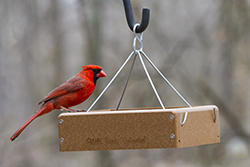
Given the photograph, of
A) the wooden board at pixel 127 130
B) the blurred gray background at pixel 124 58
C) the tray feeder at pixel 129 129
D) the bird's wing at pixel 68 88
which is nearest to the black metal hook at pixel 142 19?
the tray feeder at pixel 129 129

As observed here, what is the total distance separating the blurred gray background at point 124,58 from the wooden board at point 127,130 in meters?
4.77

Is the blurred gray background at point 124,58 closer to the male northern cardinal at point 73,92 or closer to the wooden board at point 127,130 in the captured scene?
the male northern cardinal at point 73,92

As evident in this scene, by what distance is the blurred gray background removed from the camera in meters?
7.99

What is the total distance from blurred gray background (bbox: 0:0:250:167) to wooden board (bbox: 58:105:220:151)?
188 inches

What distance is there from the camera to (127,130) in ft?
9.06

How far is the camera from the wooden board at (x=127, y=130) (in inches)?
107

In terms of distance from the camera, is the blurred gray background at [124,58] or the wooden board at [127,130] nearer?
the wooden board at [127,130]

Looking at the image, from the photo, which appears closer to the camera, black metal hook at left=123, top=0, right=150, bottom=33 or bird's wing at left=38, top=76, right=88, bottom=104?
black metal hook at left=123, top=0, right=150, bottom=33

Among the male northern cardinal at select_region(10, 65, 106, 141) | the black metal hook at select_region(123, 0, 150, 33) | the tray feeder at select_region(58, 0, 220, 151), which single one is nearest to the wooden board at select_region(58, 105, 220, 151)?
the tray feeder at select_region(58, 0, 220, 151)

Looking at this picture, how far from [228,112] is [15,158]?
402 centimetres

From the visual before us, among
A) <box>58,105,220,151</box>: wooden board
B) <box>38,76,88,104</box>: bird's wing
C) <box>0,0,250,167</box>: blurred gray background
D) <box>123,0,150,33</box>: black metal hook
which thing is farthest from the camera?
<box>0,0,250,167</box>: blurred gray background

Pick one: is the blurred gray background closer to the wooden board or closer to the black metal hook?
the black metal hook

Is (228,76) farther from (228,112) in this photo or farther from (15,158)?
(15,158)

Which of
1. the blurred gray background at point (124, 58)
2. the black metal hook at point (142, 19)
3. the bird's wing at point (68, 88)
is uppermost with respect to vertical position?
the black metal hook at point (142, 19)
